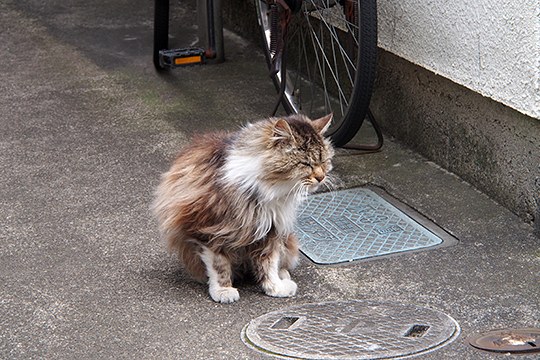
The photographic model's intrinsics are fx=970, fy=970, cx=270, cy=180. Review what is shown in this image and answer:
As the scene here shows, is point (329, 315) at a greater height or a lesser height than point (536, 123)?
lesser

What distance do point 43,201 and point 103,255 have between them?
2.37 ft

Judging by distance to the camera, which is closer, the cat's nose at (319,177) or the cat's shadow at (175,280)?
the cat's nose at (319,177)

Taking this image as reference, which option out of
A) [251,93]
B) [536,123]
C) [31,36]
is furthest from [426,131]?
[31,36]

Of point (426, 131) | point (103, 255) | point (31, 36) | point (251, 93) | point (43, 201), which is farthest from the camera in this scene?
point (31, 36)

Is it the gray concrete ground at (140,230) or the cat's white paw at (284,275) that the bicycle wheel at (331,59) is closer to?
the gray concrete ground at (140,230)

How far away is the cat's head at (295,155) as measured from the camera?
12.2 feet

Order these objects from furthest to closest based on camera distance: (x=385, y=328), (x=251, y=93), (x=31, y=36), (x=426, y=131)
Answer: (x=31, y=36) → (x=251, y=93) → (x=426, y=131) → (x=385, y=328)

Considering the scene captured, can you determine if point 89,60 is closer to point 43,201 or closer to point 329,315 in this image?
point 43,201

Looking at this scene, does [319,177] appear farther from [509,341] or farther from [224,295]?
[509,341]

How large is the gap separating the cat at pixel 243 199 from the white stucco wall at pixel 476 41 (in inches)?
40.9

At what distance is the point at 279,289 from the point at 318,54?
97.4 inches

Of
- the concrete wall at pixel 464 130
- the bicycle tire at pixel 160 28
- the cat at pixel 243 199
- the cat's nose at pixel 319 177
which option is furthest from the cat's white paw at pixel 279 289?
the bicycle tire at pixel 160 28

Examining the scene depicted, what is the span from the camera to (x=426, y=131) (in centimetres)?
532

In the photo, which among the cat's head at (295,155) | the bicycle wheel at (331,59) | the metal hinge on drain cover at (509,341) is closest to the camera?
the metal hinge on drain cover at (509,341)
